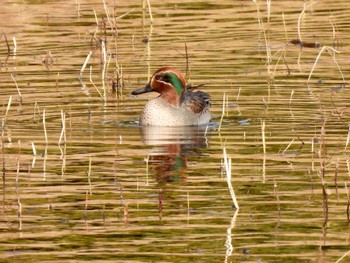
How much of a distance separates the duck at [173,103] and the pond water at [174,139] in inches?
10.2

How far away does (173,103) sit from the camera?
15.7 metres

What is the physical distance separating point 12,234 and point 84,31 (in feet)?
37.1

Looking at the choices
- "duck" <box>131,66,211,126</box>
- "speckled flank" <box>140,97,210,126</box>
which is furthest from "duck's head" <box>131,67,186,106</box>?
"speckled flank" <box>140,97,210,126</box>

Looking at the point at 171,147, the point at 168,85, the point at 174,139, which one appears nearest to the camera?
the point at 171,147

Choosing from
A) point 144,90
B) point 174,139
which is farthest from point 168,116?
point 174,139

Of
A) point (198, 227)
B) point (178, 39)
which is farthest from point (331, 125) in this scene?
Result: point (178, 39)

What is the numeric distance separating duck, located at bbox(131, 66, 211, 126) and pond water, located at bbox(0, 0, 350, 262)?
0.85 feet

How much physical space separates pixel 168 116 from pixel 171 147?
6.12 feet

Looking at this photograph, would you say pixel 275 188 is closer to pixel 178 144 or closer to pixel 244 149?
pixel 244 149

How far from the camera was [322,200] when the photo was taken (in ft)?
34.4

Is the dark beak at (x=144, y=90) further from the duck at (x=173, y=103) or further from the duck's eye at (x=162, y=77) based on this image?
the duck's eye at (x=162, y=77)

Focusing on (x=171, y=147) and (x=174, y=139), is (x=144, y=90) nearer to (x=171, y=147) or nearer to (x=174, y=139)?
(x=174, y=139)

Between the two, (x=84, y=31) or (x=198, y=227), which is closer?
(x=198, y=227)

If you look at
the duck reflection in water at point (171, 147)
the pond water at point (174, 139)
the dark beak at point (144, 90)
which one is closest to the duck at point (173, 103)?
the dark beak at point (144, 90)
